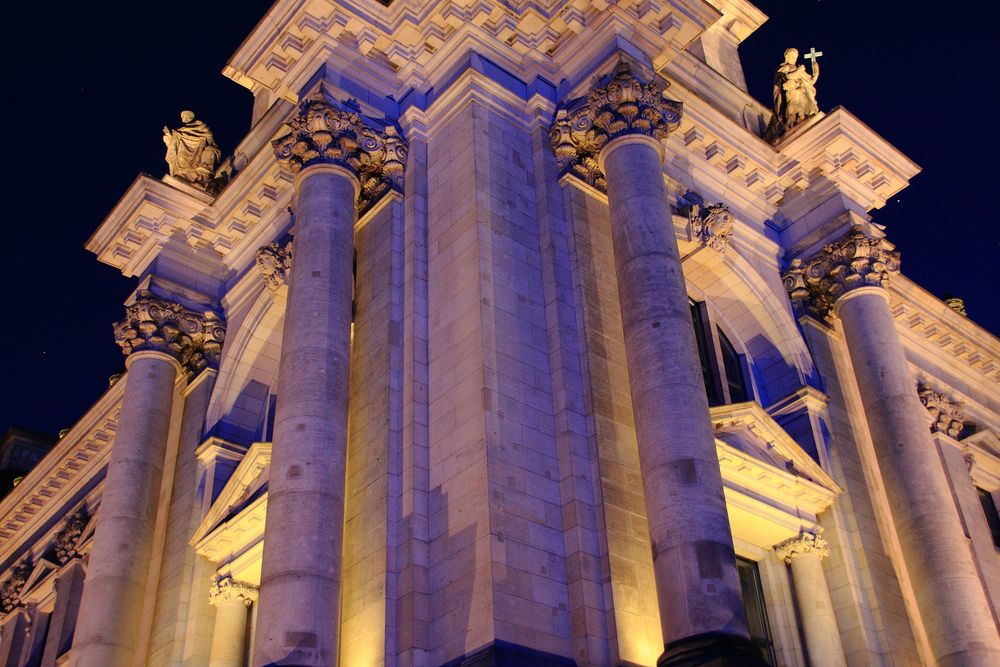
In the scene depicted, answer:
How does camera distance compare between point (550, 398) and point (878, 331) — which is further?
point (878, 331)

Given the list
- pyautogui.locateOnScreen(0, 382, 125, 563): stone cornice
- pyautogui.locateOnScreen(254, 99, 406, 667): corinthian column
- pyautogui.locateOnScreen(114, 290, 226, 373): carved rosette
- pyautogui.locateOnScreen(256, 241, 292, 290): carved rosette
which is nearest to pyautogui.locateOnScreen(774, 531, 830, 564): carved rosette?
pyautogui.locateOnScreen(254, 99, 406, 667): corinthian column

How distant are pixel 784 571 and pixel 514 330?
7.98 metres

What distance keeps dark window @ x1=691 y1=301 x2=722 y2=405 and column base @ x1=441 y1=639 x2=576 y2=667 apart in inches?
389

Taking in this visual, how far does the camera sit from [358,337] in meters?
22.7

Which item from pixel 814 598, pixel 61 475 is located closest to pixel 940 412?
pixel 814 598

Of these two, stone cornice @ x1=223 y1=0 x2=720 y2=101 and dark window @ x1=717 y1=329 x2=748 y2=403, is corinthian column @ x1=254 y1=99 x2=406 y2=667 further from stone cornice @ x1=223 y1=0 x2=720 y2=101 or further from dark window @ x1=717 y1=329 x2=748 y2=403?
dark window @ x1=717 y1=329 x2=748 y2=403

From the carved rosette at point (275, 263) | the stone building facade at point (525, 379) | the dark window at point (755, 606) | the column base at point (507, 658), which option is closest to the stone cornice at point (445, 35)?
the stone building facade at point (525, 379)

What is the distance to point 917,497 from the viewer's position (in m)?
24.7

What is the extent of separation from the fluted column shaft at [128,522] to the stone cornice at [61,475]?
8.95m

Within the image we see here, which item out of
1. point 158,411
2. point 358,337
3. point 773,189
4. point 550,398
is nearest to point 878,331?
point 773,189

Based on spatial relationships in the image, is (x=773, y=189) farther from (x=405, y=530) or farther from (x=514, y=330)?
(x=405, y=530)

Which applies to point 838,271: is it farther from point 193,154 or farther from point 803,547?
point 193,154

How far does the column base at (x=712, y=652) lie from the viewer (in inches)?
632

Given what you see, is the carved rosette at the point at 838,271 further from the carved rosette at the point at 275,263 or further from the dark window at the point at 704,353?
the carved rosette at the point at 275,263
